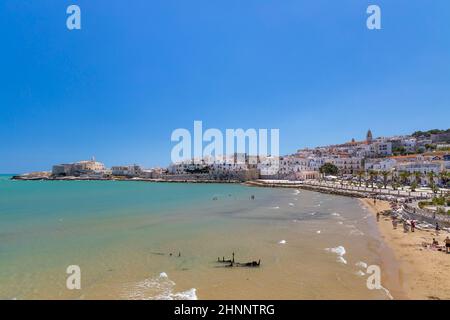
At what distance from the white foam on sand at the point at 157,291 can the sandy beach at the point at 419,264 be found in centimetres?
742

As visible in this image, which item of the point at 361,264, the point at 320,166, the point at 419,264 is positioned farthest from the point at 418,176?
the point at 361,264

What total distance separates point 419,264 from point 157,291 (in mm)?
11257

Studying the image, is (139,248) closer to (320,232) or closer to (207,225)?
(207,225)

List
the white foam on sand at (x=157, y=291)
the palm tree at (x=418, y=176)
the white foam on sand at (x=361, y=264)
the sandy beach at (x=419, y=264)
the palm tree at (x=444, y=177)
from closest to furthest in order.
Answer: the white foam on sand at (x=157, y=291) < the sandy beach at (x=419, y=264) < the white foam on sand at (x=361, y=264) < the palm tree at (x=444, y=177) < the palm tree at (x=418, y=176)

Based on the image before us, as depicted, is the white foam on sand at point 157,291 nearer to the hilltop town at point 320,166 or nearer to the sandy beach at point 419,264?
the sandy beach at point 419,264

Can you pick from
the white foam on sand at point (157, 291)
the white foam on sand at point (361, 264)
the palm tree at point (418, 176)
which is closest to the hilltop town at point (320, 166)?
the palm tree at point (418, 176)

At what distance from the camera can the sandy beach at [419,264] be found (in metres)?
11.9

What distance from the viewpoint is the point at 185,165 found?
449 feet

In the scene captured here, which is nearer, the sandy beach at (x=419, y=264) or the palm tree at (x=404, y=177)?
the sandy beach at (x=419, y=264)

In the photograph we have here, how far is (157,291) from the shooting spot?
12305 millimetres

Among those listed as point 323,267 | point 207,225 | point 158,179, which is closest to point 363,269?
point 323,267

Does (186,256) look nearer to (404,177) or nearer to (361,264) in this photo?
(361,264)
